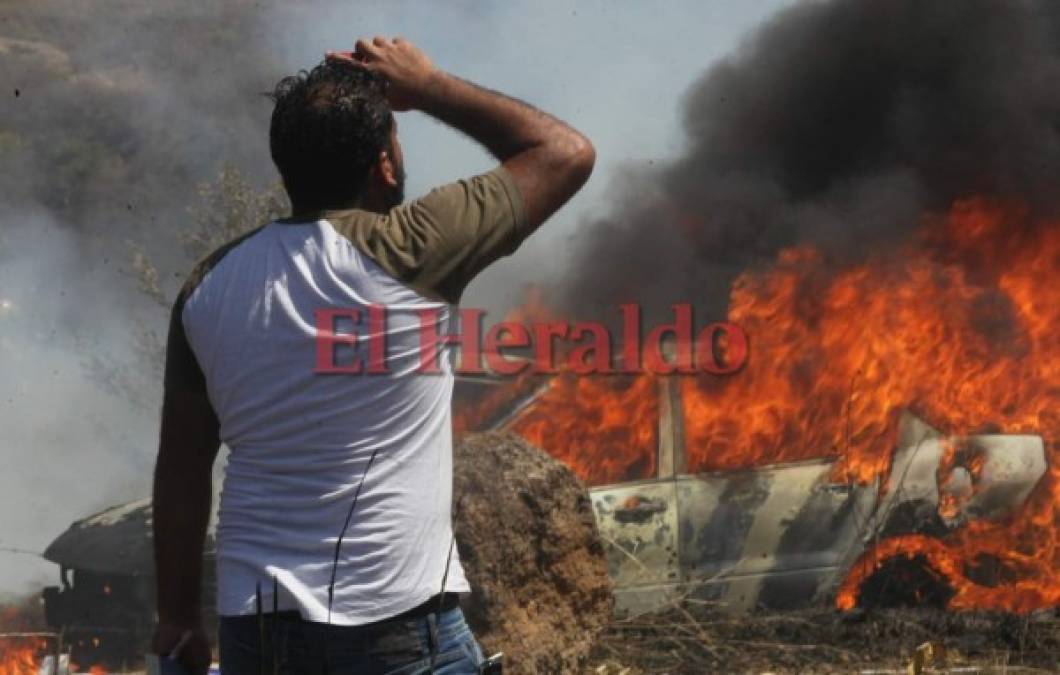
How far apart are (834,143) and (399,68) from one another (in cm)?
868

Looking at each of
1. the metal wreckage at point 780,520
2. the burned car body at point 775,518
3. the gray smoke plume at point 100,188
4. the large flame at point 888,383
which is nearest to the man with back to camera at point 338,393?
the metal wreckage at point 780,520

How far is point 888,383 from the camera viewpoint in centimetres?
909

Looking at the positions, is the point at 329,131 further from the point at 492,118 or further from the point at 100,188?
the point at 100,188

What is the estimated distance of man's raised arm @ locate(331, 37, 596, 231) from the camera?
2.51 metres

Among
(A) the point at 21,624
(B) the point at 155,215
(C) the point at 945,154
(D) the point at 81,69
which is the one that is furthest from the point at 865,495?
(D) the point at 81,69

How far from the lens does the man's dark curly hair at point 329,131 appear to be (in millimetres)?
2430

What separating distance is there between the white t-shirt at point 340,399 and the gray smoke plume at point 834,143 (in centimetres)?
791

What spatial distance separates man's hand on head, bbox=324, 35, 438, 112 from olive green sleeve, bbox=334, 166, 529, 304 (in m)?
0.21

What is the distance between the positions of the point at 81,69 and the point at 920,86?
258 inches

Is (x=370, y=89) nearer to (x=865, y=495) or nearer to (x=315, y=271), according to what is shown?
(x=315, y=271)

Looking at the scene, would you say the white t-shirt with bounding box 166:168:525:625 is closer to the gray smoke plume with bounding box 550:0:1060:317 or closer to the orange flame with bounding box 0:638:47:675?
the orange flame with bounding box 0:638:47:675

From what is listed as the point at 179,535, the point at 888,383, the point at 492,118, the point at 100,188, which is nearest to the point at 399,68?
the point at 492,118

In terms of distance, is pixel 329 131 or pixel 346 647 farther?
pixel 329 131

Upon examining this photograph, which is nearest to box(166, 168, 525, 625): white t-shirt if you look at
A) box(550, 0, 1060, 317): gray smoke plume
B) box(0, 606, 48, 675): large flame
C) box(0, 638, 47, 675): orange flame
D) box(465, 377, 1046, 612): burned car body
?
box(0, 606, 48, 675): large flame
